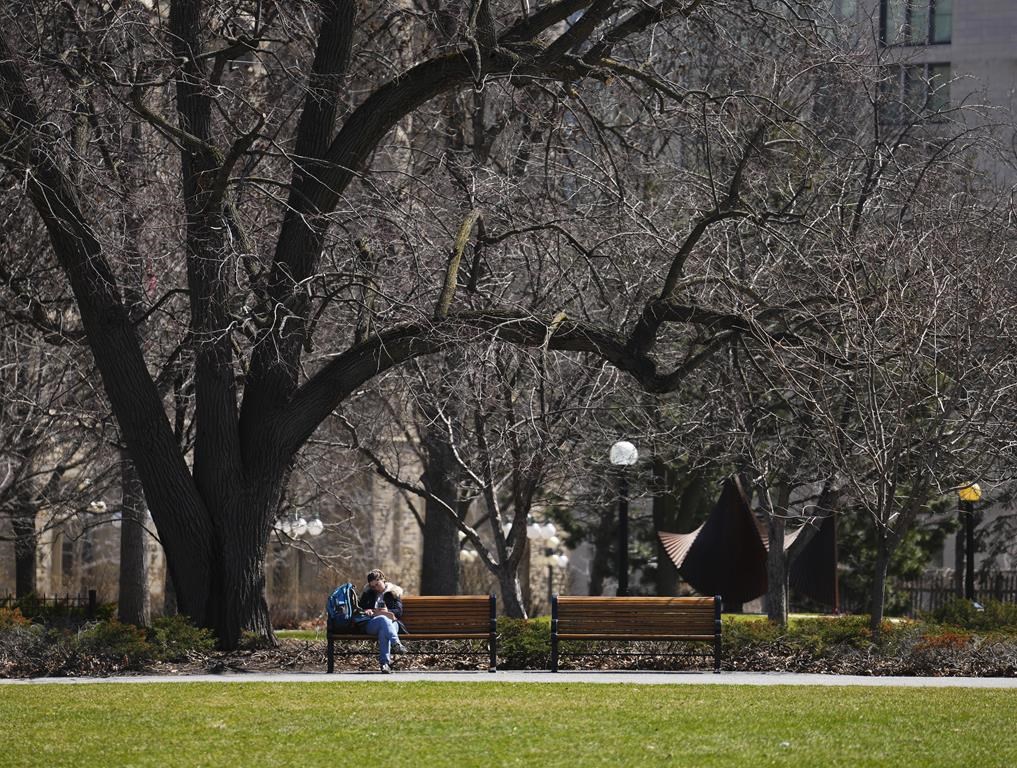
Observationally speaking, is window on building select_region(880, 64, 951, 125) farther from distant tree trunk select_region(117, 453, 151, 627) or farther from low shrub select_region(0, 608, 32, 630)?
distant tree trunk select_region(117, 453, 151, 627)

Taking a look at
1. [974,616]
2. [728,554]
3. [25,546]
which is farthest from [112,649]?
[25,546]

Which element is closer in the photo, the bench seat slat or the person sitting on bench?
the person sitting on bench

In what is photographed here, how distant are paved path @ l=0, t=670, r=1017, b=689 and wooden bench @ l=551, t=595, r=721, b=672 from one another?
1.46ft

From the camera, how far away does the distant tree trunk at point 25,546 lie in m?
25.2

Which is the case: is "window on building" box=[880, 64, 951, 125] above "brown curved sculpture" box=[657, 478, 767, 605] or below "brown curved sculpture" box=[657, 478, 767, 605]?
above

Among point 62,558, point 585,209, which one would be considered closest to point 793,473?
point 585,209

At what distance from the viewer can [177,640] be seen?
16250 millimetres

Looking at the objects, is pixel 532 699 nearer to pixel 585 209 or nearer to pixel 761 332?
pixel 761 332

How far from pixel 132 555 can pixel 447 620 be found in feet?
29.2

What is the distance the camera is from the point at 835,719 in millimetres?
11422

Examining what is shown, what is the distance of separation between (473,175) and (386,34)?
18.7 ft

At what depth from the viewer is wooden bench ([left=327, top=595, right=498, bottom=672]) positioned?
16172mm

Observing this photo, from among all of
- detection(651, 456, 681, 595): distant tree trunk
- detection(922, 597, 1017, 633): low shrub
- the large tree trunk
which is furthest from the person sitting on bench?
detection(651, 456, 681, 595): distant tree trunk

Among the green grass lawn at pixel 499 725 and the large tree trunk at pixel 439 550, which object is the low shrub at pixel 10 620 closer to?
the green grass lawn at pixel 499 725
